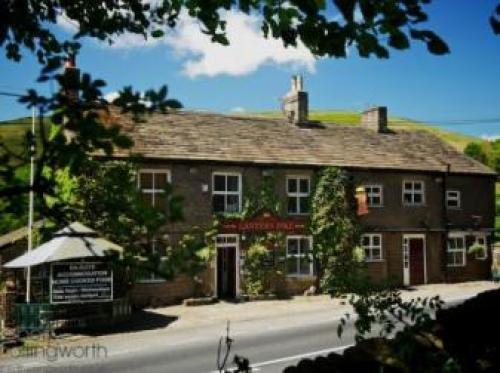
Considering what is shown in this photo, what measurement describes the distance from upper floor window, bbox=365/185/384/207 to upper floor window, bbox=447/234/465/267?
5298 millimetres

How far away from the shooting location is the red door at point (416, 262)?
2914 cm

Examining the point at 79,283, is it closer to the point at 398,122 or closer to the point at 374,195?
the point at 374,195

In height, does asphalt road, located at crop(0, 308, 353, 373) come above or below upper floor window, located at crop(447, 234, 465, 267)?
below

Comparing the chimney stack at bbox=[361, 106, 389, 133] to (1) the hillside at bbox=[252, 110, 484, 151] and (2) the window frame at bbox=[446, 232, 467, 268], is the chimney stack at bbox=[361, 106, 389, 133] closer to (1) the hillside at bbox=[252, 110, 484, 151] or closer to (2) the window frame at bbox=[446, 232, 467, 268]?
(2) the window frame at bbox=[446, 232, 467, 268]

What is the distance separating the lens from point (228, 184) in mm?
24891

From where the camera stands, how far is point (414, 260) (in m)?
29.3

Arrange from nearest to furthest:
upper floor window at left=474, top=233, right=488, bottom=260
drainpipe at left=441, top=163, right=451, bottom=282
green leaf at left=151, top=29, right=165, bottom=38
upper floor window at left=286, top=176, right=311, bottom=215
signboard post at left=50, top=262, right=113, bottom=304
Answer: green leaf at left=151, top=29, right=165, bottom=38
signboard post at left=50, top=262, right=113, bottom=304
upper floor window at left=286, top=176, right=311, bottom=215
drainpipe at left=441, top=163, right=451, bottom=282
upper floor window at left=474, top=233, right=488, bottom=260

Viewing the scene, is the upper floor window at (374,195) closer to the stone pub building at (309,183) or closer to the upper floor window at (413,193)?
the stone pub building at (309,183)

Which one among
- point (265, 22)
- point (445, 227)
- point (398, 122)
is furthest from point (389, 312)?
point (398, 122)

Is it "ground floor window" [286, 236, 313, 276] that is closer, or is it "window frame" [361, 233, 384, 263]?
"ground floor window" [286, 236, 313, 276]

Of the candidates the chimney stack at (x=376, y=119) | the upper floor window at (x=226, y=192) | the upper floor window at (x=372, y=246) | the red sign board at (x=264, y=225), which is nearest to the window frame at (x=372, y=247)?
the upper floor window at (x=372, y=246)

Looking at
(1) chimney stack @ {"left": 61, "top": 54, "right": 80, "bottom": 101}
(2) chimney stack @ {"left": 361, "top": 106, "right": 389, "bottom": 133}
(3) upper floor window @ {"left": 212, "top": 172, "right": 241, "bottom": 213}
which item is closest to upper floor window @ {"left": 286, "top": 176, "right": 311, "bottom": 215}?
(3) upper floor window @ {"left": 212, "top": 172, "right": 241, "bottom": 213}

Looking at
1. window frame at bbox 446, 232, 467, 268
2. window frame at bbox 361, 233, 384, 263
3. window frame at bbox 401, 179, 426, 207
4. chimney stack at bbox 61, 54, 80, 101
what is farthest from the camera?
window frame at bbox 446, 232, 467, 268

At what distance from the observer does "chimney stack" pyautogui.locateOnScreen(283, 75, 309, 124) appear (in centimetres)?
3039
